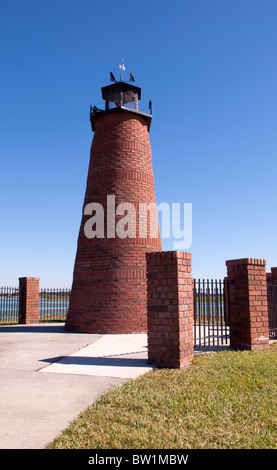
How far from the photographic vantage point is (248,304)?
6594mm

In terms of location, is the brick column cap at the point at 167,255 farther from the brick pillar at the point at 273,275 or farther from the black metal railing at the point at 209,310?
the brick pillar at the point at 273,275

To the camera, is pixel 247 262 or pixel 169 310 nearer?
pixel 169 310

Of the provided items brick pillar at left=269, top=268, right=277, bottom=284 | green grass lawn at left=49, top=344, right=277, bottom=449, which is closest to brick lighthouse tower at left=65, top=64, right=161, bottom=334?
brick pillar at left=269, top=268, right=277, bottom=284

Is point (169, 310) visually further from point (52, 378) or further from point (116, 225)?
point (116, 225)

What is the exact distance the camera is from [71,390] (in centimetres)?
396

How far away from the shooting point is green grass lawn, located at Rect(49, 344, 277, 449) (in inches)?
103

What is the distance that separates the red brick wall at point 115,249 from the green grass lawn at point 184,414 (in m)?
4.93

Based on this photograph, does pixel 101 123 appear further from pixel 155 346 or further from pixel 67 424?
pixel 67 424

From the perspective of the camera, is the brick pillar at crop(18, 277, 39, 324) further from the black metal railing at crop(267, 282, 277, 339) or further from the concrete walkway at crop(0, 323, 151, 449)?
the black metal railing at crop(267, 282, 277, 339)

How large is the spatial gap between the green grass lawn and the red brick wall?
493 centimetres

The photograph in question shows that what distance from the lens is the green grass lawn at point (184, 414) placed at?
2619 millimetres

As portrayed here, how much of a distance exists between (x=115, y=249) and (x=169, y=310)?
200 inches

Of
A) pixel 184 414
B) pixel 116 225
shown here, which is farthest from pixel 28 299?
pixel 184 414
